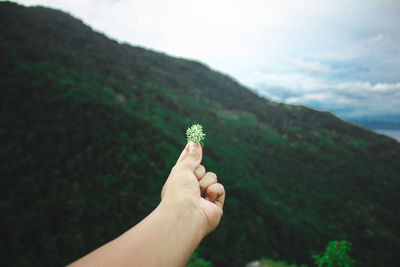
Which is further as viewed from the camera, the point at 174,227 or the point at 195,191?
Result: the point at 195,191

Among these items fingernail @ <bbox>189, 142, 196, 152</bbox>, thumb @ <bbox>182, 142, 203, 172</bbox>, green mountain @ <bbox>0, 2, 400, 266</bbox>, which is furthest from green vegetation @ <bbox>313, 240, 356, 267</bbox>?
green mountain @ <bbox>0, 2, 400, 266</bbox>

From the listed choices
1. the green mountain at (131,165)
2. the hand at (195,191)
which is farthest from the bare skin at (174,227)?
the green mountain at (131,165)

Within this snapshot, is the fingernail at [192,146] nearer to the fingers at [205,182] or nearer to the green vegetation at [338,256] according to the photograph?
the fingers at [205,182]

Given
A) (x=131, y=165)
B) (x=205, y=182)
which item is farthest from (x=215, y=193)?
(x=131, y=165)

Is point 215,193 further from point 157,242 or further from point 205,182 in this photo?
point 157,242

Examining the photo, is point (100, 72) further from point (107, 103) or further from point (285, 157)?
point (285, 157)

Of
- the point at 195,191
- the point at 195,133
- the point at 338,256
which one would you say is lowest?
the point at 338,256
